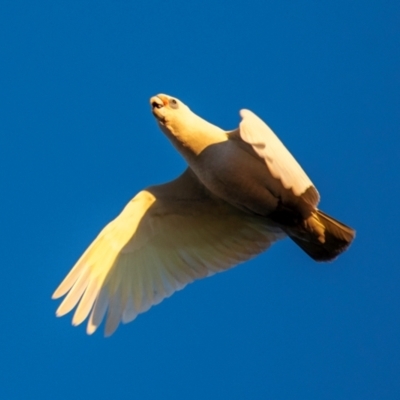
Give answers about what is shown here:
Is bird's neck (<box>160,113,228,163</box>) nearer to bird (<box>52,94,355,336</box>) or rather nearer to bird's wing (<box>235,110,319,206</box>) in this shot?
bird (<box>52,94,355,336</box>)

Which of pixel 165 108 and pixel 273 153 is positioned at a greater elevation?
pixel 165 108

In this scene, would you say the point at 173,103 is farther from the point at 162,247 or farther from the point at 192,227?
the point at 162,247

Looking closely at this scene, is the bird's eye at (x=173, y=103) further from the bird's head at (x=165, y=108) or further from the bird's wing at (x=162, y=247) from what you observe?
the bird's wing at (x=162, y=247)

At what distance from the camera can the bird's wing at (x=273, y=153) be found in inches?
268

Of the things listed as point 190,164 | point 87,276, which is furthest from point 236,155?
point 87,276

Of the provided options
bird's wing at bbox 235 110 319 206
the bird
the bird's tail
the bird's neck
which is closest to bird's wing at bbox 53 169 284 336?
the bird

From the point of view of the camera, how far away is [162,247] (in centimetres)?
834

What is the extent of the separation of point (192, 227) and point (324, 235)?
1229mm

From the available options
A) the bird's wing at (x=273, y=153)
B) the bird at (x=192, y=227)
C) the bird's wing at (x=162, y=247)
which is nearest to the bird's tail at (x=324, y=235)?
the bird at (x=192, y=227)

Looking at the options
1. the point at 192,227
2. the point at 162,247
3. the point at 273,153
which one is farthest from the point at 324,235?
the point at 162,247

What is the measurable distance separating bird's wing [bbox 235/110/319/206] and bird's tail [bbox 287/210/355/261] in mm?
697

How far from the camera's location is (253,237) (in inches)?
329

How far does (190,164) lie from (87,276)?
51.8 inches

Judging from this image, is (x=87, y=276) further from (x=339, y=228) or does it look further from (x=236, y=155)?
(x=339, y=228)
